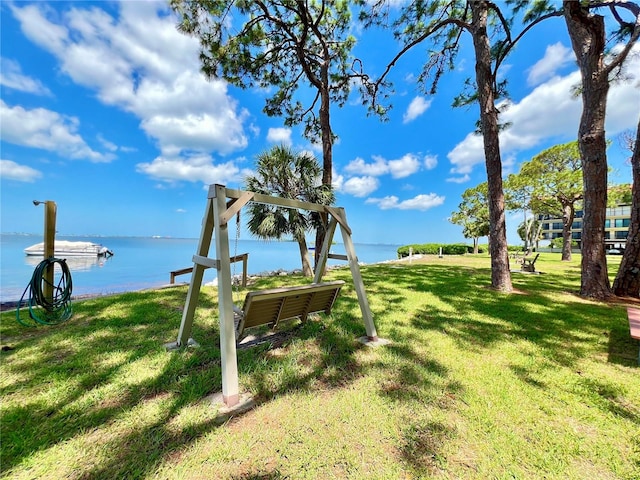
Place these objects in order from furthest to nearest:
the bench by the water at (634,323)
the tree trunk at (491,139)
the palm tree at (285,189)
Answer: the palm tree at (285,189), the tree trunk at (491,139), the bench by the water at (634,323)

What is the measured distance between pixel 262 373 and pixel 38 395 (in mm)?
1932

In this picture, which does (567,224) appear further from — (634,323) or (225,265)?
(225,265)

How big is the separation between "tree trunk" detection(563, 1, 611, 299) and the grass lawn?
2374 mm

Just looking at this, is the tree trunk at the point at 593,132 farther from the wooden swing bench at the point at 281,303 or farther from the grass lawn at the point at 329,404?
the wooden swing bench at the point at 281,303

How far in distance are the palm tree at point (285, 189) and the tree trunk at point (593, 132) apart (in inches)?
259

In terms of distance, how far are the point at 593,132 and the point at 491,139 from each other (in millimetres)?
1949

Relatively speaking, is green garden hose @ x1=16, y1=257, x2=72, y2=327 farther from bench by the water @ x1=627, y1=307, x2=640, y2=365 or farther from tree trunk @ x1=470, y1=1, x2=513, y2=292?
tree trunk @ x1=470, y1=1, x2=513, y2=292

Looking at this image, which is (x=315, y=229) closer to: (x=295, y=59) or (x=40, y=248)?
(x=295, y=59)

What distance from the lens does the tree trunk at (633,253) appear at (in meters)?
5.52

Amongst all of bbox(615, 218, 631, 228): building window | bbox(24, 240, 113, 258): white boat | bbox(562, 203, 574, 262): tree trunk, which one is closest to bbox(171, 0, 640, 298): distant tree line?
bbox(562, 203, 574, 262): tree trunk

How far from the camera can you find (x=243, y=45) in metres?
7.90

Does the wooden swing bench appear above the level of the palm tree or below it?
below

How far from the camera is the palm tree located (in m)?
8.60

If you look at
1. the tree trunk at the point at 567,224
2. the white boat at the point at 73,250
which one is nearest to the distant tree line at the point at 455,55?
the tree trunk at the point at 567,224
